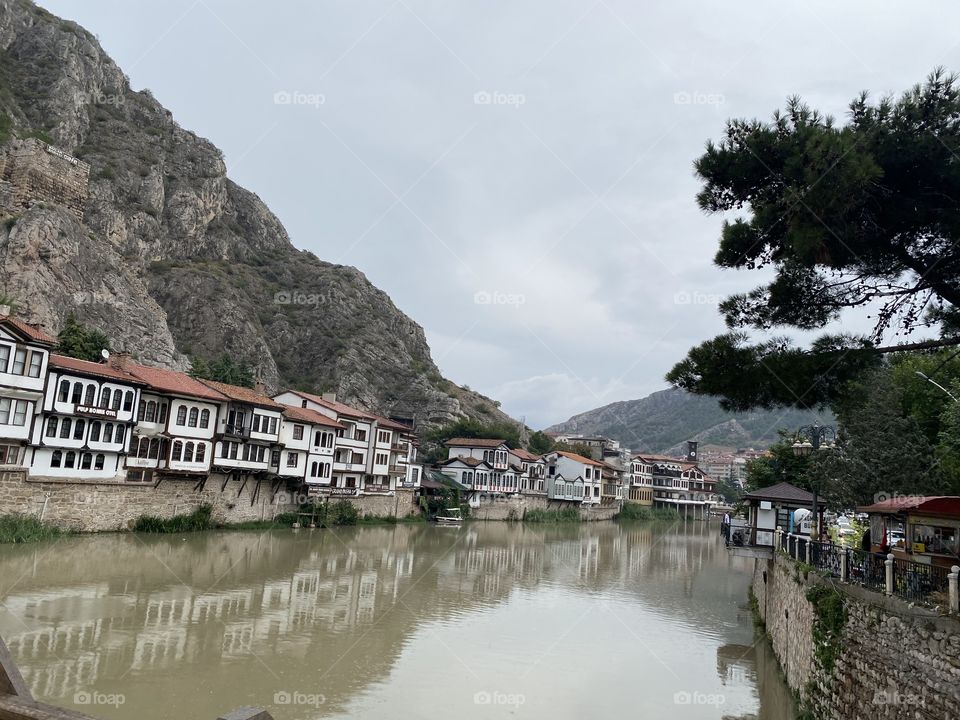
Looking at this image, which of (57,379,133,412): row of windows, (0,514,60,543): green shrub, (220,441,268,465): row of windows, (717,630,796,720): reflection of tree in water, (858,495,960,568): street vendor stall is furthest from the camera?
(220,441,268,465): row of windows

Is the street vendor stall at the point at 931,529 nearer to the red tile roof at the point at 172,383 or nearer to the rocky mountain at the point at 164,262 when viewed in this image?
the red tile roof at the point at 172,383

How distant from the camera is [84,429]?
35.2 meters

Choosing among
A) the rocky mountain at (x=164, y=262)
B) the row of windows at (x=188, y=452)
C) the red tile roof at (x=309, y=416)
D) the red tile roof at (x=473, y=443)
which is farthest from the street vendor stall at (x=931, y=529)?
the rocky mountain at (x=164, y=262)

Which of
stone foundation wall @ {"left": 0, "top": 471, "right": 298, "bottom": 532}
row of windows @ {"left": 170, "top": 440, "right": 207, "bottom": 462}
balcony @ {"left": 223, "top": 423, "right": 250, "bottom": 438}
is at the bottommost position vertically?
stone foundation wall @ {"left": 0, "top": 471, "right": 298, "bottom": 532}

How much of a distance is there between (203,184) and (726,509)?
389ft

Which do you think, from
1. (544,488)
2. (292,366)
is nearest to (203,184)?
(292,366)

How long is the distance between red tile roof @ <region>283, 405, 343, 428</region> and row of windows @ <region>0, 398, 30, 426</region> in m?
16.7

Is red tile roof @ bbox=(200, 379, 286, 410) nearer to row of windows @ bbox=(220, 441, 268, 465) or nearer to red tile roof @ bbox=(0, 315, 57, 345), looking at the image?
row of windows @ bbox=(220, 441, 268, 465)

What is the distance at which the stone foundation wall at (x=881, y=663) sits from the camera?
9.25 metres

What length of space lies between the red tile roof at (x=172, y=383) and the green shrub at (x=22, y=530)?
9344 millimetres

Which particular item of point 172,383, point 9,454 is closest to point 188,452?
point 172,383

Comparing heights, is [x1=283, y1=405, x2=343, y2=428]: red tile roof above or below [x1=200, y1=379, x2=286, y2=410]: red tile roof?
below

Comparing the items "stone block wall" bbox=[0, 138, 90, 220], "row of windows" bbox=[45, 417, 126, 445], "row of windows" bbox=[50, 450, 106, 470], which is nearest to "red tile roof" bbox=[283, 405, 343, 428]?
"row of windows" bbox=[45, 417, 126, 445]

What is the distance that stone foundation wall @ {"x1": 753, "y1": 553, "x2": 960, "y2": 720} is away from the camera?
9.25 metres
